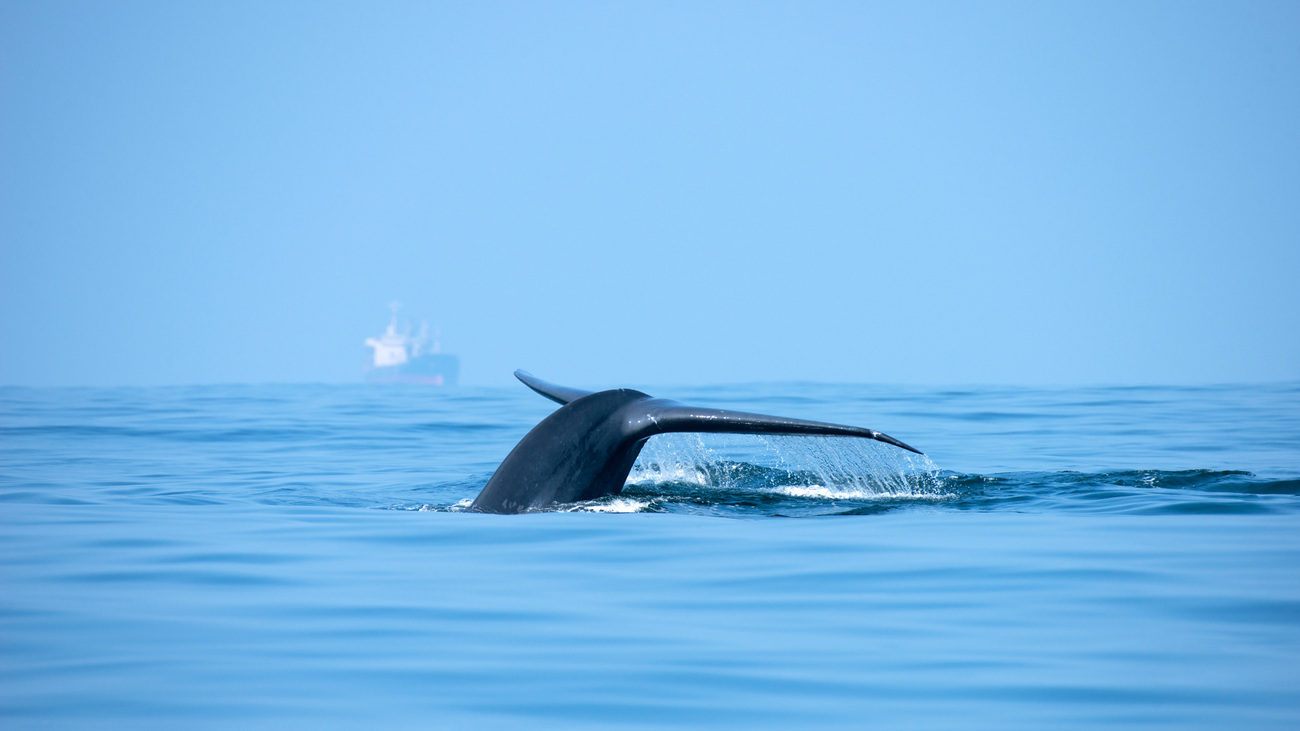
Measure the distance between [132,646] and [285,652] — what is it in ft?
2.16

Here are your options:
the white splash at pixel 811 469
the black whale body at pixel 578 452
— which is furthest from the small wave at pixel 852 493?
the black whale body at pixel 578 452

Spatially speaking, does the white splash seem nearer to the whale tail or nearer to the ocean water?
the ocean water

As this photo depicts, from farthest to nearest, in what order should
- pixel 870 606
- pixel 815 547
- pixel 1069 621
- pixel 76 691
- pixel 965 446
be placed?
pixel 965 446 → pixel 815 547 → pixel 870 606 → pixel 1069 621 → pixel 76 691

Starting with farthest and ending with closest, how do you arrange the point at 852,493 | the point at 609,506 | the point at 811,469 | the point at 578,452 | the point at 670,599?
the point at 811,469 < the point at 852,493 < the point at 609,506 < the point at 578,452 < the point at 670,599

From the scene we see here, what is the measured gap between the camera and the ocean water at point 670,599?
462 centimetres

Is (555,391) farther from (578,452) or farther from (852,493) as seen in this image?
(852,493)

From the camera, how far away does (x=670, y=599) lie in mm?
6402

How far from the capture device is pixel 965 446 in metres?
16.9

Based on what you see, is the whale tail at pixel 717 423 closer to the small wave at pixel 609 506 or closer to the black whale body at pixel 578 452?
the black whale body at pixel 578 452

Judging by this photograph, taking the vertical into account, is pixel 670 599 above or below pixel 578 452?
below

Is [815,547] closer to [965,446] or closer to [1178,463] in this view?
[1178,463]

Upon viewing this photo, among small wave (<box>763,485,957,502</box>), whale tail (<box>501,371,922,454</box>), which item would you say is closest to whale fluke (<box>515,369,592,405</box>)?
whale tail (<box>501,371,922,454</box>)

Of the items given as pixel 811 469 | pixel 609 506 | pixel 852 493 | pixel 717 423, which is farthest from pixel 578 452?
pixel 811 469

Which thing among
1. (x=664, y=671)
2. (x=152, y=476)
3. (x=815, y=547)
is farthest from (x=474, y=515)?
(x=152, y=476)
